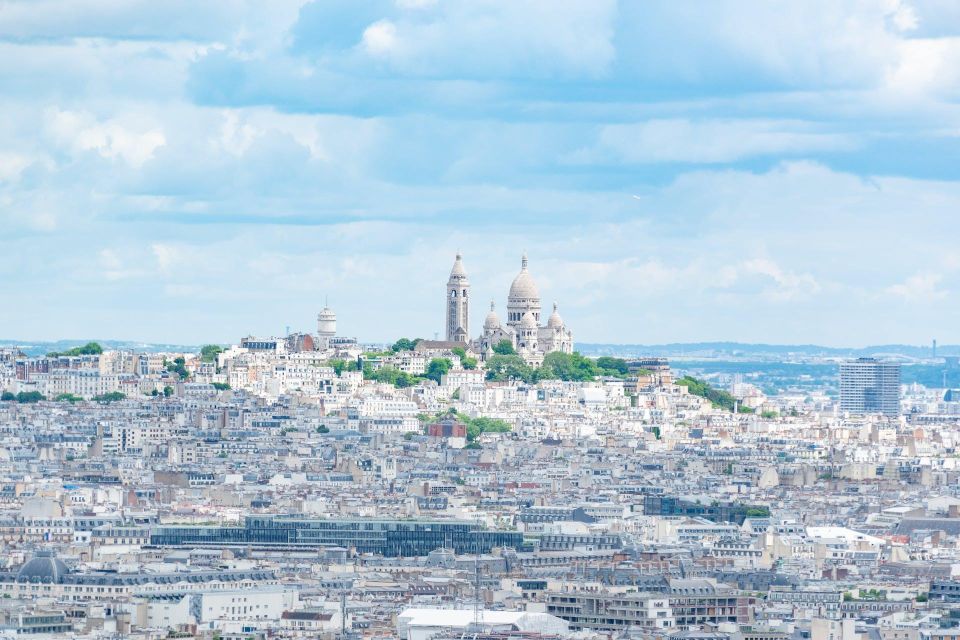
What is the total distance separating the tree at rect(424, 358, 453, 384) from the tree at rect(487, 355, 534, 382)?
8.12 feet

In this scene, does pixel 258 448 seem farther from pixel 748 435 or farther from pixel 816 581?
pixel 816 581

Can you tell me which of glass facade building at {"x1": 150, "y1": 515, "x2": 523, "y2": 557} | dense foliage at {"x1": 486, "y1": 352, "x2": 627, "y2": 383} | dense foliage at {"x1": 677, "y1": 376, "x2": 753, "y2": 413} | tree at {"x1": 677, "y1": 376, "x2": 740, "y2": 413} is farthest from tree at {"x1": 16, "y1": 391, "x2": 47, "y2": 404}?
glass facade building at {"x1": 150, "y1": 515, "x2": 523, "y2": 557}

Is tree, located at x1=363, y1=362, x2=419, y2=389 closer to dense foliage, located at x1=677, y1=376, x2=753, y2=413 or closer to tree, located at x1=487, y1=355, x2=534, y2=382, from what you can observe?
tree, located at x1=487, y1=355, x2=534, y2=382

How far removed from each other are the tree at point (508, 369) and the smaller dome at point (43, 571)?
98.6 metres

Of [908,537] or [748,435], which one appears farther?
[748,435]

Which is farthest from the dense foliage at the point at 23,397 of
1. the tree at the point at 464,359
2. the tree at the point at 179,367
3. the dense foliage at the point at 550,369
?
the dense foliage at the point at 550,369

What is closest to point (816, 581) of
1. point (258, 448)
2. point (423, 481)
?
point (423, 481)

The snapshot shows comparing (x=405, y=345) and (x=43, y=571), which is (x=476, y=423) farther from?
(x=43, y=571)

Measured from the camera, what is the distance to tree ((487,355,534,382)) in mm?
186375

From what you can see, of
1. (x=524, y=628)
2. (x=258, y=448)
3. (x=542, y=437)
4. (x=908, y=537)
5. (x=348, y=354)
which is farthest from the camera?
(x=348, y=354)

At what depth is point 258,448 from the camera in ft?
478

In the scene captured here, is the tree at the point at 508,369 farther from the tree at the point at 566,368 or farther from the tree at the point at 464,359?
the tree at the point at 566,368

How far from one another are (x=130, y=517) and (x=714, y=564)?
19.6m

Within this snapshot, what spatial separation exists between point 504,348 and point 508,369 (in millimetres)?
7810
